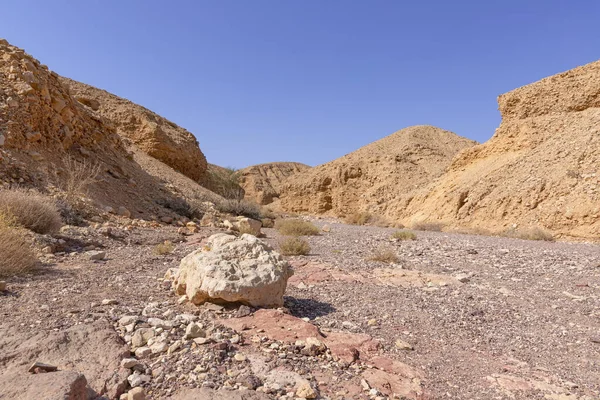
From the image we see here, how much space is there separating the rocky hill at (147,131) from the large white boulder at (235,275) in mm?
17204

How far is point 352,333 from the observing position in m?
3.24

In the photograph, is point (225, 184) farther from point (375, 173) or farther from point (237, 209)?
point (375, 173)

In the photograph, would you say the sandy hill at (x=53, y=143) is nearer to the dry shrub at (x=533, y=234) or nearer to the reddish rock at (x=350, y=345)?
the reddish rock at (x=350, y=345)

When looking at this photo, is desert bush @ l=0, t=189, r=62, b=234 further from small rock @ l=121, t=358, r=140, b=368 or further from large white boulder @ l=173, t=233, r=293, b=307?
small rock @ l=121, t=358, r=140, b=368

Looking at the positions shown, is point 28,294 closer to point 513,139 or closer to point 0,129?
point 0,129

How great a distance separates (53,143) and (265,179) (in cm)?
4659

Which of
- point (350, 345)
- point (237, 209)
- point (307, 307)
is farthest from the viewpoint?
point (237, 209)

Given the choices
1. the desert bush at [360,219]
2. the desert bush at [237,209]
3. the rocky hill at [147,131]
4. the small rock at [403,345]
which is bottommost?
the small rock at [403,345]

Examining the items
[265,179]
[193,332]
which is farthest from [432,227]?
[265,179]

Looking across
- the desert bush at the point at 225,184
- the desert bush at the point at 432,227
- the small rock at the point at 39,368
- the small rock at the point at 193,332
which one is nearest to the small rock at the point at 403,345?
the small rock at the point at 193,332

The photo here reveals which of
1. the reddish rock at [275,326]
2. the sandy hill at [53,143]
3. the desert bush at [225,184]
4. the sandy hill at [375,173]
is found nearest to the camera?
the reddish rock at [275,326]

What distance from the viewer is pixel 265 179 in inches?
2255

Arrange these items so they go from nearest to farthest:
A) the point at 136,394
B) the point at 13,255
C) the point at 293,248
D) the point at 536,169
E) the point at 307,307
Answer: the point at 136,394, the point at 307,307, the point at 13,255, the point at 293,248, the point at 536,169

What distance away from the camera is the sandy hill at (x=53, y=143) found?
9242 millimetres
